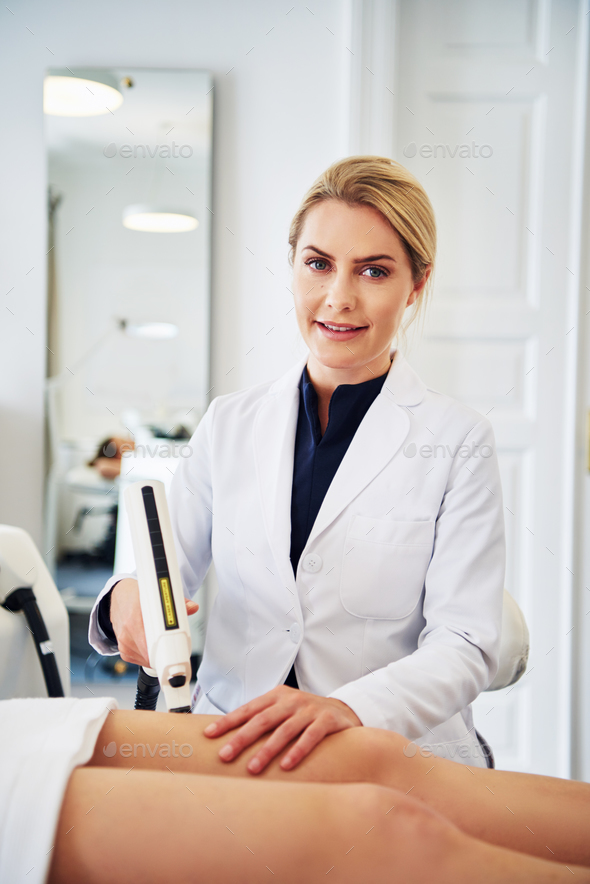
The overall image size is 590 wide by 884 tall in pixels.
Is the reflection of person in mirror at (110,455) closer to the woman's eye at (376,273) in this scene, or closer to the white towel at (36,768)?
the woman's eye at (376,273)

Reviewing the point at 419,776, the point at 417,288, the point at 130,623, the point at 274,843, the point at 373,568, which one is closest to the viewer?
the point at 274,843

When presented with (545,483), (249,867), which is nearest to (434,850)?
(249,867)

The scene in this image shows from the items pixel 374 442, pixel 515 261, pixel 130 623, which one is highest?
pixel 515 261

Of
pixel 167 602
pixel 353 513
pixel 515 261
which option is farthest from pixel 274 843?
pixel 515 261

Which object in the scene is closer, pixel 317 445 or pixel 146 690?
pixel 146 690

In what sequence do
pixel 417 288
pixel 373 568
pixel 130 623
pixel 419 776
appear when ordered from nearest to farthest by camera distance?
pixel 419 776, pixel 130 623, pixel 373 568, pixel 417 288

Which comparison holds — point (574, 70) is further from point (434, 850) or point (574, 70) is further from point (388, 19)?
point (434, 850)

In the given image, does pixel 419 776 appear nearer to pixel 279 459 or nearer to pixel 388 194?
pixel 279 459

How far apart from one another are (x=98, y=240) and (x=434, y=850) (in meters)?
1.70

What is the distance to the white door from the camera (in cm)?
179

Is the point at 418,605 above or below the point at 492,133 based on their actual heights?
below

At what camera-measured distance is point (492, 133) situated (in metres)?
1.81

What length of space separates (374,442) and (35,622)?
60 cm

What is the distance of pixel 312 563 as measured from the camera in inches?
37.8
